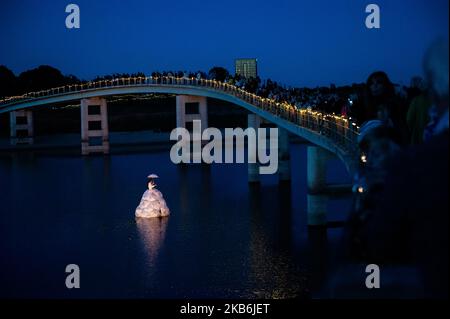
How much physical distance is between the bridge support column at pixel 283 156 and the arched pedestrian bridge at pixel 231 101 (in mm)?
505

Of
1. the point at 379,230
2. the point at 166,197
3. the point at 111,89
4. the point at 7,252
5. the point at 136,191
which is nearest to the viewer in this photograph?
the point at 379,230

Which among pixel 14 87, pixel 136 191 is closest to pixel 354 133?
pixel 136 191

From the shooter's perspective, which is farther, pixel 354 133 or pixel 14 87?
pixel 14 87

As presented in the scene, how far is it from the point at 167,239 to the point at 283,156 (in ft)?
51.0

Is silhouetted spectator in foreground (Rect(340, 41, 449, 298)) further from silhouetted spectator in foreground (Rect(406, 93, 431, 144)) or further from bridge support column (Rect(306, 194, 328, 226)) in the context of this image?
bridge support column (Rect(306, 194, 328, 226))

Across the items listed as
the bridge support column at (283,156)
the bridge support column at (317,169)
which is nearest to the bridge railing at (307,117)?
the bridge support column at (317,169)

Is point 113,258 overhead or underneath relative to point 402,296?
underneath

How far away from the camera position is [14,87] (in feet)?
284

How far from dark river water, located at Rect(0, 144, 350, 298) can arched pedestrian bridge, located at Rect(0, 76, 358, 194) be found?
9.15 feet

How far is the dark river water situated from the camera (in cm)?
1466
